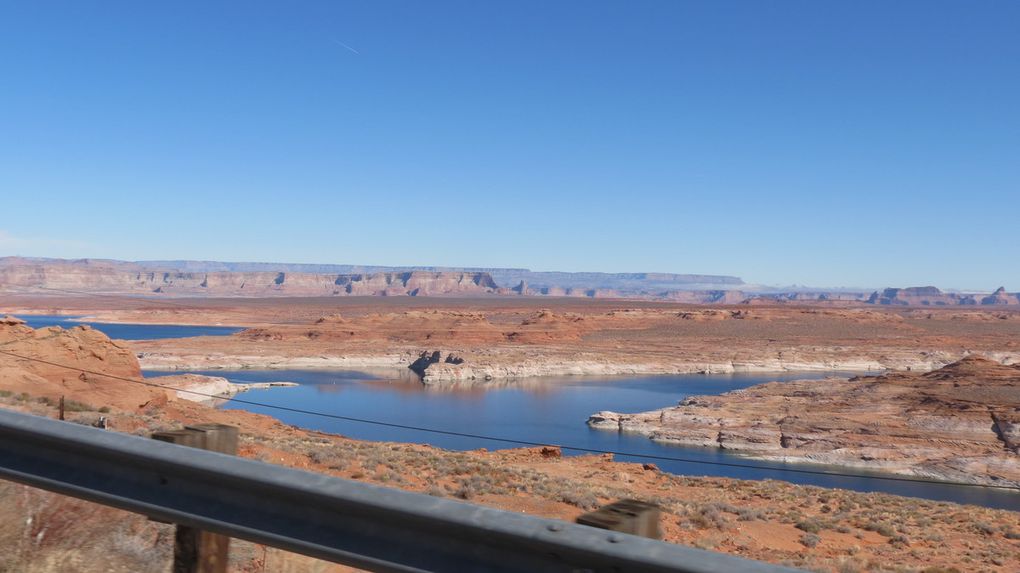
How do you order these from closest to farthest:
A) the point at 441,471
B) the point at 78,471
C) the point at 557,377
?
the point at 78,471
the point at 441,471
the point at 557,377

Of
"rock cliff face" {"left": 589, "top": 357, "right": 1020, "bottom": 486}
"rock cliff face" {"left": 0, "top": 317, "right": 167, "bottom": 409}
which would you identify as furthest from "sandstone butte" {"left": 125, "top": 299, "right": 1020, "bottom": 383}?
"rock cliff face" {"left": 0, "top": 317, "right": 167, "bottom": 409}

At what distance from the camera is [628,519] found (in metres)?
2.09

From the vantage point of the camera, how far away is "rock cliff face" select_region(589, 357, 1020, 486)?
113 feet

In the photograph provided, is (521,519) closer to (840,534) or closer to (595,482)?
(840,534)

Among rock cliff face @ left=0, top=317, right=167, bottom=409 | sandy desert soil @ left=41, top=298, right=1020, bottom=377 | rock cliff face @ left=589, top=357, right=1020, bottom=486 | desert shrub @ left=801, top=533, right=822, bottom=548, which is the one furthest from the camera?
sandy desert soil @ left=41, top=298, right=1020, bottom=377

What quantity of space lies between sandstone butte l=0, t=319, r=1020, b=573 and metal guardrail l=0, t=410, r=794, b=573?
0.38 meters

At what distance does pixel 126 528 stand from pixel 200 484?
733mm

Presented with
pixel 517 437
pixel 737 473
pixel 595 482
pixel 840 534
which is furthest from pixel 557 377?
pixel 840 534

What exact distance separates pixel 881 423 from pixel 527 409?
69.6 ft

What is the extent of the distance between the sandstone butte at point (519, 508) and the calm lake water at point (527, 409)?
13.1 m

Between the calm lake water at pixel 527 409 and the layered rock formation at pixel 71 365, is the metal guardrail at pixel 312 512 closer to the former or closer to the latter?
the layered rock formation at pixel 71 365

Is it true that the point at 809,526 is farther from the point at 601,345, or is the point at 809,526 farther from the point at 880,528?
the point at 601,345

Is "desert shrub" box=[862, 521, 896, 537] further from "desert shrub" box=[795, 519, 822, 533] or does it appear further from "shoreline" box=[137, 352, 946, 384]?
"shoreline" box=[137, 352, 946, 384]

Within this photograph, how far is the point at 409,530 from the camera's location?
2.11m
